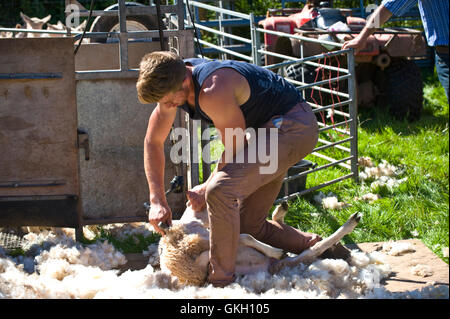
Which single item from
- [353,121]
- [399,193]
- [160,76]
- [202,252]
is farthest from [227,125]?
[353,121]

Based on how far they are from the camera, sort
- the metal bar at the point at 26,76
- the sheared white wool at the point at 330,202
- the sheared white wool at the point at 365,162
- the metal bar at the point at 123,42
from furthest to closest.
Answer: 1. the sheared white wool at the point at 365,162
2. the sheared white wool at the point at 330,202
3. the metal bar at the point at 123,42
4. the metal bar at the point at 26,76

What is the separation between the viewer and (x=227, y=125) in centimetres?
333

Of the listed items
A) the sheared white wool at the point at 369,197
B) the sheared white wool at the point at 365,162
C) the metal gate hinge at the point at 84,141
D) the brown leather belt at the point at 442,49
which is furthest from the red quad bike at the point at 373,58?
the metal gate hinge at the point at 84,141

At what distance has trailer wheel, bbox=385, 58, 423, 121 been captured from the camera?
7863 mm

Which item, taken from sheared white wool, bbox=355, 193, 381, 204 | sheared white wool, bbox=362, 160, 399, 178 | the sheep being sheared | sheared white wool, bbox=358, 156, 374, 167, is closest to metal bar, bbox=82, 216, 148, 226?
the sheep being sheared

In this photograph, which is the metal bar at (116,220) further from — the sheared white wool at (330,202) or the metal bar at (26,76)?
the sheared white wool at (330,202)

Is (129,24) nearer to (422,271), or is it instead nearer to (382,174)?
(382,174)

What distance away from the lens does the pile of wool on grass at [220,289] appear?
3332 millimetres

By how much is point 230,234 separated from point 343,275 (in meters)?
0.71

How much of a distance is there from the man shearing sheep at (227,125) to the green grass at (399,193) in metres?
1.11

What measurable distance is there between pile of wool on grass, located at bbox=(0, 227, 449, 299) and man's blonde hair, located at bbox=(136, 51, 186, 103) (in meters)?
1.05

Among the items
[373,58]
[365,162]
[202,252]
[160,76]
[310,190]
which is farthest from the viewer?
[373,58]

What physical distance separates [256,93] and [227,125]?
0.33 metres
